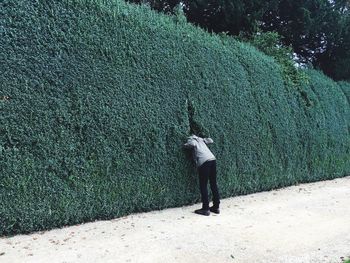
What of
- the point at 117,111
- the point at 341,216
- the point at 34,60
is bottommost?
the point at 341,216

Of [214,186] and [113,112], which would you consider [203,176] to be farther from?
[113,112]

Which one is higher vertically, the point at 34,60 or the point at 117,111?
the point at 34,60

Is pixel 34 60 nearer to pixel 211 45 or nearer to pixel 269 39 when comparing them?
pixel 211 45

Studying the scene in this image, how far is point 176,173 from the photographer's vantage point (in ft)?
25.6

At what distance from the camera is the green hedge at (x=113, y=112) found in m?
5.70

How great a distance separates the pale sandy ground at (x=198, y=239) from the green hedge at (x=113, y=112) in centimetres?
49

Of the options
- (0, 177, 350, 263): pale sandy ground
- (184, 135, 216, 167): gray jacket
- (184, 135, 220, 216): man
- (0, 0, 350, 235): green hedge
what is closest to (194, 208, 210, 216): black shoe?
(184, 135, 220, 216): man

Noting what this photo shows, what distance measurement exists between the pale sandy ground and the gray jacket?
105 centimetres

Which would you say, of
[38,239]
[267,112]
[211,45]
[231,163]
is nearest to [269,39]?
[267,112]

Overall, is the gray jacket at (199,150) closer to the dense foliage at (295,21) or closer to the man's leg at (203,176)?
the man's leg at (203,176)

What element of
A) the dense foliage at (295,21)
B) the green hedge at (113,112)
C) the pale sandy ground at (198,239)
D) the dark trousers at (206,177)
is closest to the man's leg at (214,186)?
the dark trousers at (206,177)

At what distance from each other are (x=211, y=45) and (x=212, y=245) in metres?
5.51

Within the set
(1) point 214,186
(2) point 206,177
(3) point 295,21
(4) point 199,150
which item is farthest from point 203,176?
(3) point 295,21

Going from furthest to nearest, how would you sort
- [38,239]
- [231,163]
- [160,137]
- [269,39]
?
[269,39] → [231,163] → [160,137] → [38,239]
